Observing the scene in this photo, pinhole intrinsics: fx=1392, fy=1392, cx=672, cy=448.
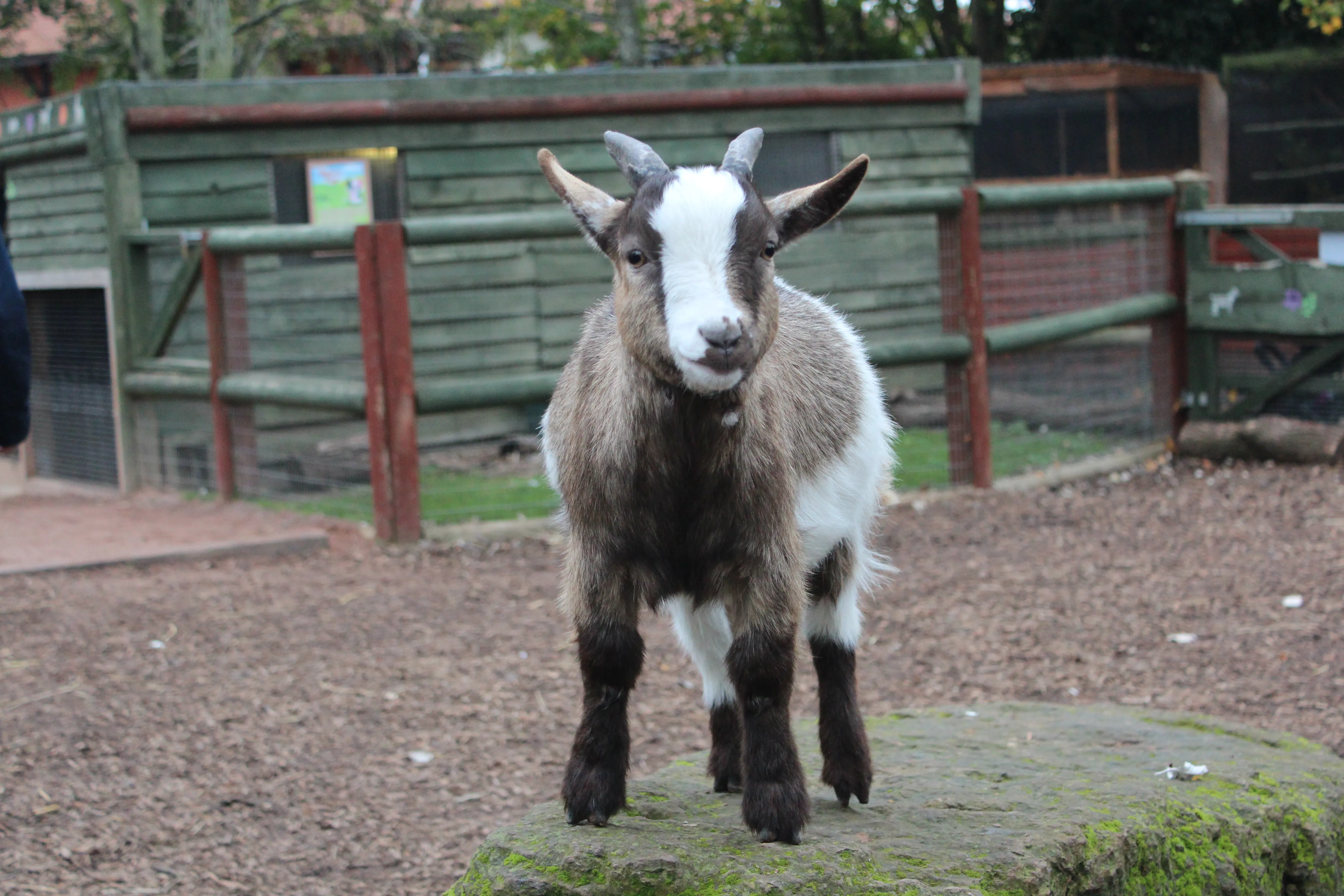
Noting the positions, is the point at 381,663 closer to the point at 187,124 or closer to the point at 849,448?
the point at 849,448

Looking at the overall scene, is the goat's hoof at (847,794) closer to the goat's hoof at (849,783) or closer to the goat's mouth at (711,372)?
the goat's hoof at (849,783)

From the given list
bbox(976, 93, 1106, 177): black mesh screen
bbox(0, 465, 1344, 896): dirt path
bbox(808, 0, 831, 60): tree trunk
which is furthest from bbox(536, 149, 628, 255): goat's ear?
bbox(808, 0, 831, 60): tree trunk

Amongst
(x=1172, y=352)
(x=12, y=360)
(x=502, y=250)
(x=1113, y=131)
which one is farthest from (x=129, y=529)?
(x=1113, y=131)

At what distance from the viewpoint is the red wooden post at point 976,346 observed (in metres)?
8.19

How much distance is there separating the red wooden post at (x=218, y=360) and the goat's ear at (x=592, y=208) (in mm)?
5693

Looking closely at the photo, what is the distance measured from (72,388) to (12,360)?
656 centimetres

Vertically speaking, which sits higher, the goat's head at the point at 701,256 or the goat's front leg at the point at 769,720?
the goat's head at the point at 701,256

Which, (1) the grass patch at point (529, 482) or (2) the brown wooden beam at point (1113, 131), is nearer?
(1) the grass patch at point (529, 482)

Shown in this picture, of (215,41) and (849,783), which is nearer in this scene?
(849,783)

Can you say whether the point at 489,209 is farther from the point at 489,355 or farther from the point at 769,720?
the point at 769,720

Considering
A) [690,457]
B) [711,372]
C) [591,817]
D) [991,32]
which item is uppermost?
[991,32]

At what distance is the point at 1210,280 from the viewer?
9.25 m

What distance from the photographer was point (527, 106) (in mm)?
9992

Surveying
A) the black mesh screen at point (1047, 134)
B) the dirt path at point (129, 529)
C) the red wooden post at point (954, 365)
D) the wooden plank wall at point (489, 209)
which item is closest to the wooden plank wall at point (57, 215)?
the wooden plank wall at point (489, 209)
